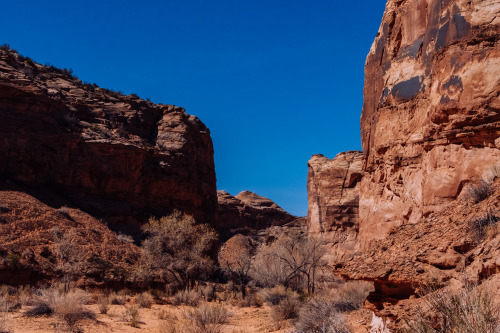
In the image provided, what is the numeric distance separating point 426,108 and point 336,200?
32.6m

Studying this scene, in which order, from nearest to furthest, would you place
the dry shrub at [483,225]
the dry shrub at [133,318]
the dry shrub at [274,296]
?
the dry shrub at [483,225]
the dry shrub at [133,318]
the dry shrub at [274,296]

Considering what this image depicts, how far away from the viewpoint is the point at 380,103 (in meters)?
15.0

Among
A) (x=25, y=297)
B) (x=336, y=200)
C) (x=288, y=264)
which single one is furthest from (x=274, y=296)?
(x=336, y=200)

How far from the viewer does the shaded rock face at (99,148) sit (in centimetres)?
3253

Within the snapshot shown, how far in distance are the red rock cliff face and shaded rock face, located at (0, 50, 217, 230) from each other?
25308mm

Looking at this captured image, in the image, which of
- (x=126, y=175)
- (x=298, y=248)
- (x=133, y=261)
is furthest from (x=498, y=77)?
(x=126, y=175)

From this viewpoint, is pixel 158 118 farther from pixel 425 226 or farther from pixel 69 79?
pixel 425 226

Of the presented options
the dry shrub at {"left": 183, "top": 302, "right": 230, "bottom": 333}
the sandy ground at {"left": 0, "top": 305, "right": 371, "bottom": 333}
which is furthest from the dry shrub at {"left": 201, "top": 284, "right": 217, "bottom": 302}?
the dry shrub at {"left": 183, "top": 302, "right": 230, "bottom": 333}

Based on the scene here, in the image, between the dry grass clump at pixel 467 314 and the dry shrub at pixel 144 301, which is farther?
the dry shrub at pixel 144 301

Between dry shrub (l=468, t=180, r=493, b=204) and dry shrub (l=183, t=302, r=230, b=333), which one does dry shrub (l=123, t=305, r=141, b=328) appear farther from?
dry shrub (l=468, t=180, r=493, b=204)

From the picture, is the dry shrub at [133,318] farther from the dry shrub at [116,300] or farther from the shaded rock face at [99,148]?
the shaded rock face at [99,148]

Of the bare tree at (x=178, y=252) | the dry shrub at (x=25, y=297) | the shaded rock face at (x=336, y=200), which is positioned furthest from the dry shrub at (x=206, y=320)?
the shaded rock face at (x=336, y=200)

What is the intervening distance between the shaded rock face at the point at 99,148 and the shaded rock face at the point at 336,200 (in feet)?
37.8

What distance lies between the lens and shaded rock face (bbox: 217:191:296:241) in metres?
63.5
